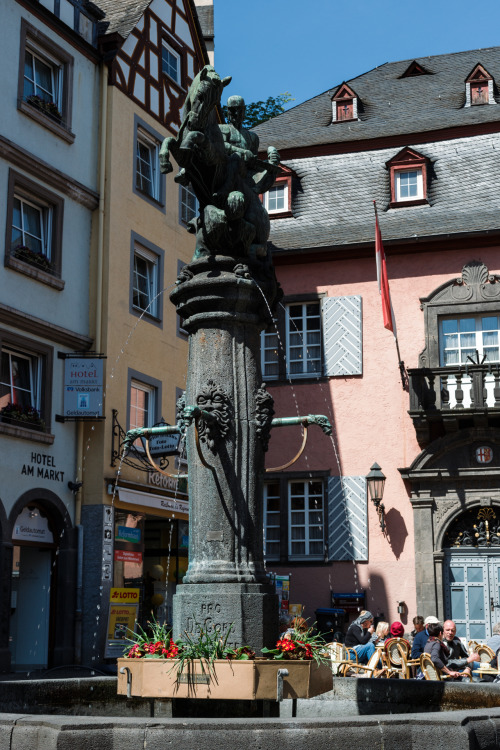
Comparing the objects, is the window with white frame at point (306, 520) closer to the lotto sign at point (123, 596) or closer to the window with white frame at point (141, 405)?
the window with white frame at point (141, 405)

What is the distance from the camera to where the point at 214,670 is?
21.1 feet

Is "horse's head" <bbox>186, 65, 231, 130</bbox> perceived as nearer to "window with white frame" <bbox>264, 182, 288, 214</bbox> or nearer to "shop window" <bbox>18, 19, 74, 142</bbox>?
"shop window" <bbox>18, 19, 74, 142</bbox>

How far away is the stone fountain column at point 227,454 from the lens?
23.1 feet

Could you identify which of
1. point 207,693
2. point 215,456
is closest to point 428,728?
point 207,693

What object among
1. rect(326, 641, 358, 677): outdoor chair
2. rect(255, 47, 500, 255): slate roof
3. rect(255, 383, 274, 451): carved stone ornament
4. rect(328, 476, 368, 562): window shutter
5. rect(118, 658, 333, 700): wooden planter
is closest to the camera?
rect(118, 658, 333, 700): wooden planter

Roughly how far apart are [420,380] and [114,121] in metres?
7.84

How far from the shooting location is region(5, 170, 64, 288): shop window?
17.9m

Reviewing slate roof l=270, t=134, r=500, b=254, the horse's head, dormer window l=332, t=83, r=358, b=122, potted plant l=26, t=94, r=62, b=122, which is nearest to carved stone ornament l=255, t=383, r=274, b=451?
the horse's head

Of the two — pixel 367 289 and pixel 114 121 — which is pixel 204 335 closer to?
pixel 114 121

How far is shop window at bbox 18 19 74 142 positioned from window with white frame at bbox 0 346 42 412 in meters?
4.12

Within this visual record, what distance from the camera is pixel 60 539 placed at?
18.5 m

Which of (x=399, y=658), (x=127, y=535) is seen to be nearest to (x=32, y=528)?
(x=127, y=535)

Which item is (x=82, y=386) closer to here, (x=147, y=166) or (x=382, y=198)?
(x=147, y=166)

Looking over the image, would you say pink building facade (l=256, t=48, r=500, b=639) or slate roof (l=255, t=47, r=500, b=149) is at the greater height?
slate roof (l=255, t=47, r=500, b=149)
